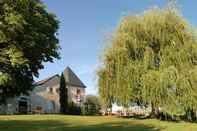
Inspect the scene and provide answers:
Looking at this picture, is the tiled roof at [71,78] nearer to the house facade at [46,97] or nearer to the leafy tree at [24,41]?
the house facade at [46,97]

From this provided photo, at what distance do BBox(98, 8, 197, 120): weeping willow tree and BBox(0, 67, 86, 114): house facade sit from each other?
1858 centimetres

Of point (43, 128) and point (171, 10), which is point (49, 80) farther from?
point (43, 128)

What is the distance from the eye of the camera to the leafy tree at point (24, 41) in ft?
91.7

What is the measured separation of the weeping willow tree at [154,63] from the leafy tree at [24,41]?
7492 mm

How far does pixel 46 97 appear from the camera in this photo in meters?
75.0

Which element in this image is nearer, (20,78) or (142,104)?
(20,78)

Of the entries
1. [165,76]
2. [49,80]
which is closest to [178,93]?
[165,76]

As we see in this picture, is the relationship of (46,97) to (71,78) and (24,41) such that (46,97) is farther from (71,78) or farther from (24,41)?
(24,41)

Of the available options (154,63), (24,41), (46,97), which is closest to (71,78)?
(46,97)

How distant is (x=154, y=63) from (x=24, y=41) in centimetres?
1488

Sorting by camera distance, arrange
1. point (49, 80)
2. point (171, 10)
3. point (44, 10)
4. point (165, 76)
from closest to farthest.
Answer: point (44, 10) < point (165, 76) < point (171, 10) < point (49, 80)

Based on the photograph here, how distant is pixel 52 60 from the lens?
35.4m

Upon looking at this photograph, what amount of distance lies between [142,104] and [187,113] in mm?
4394

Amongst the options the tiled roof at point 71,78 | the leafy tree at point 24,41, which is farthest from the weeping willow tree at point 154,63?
the tiled roof at point 71,78
